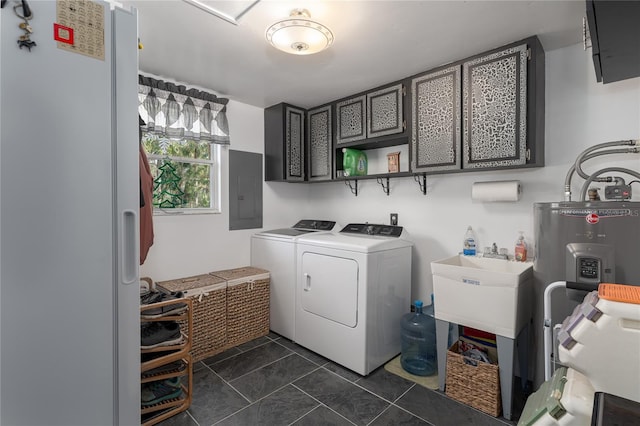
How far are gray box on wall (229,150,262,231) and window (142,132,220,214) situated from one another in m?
0.15

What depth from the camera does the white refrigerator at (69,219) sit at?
965mm

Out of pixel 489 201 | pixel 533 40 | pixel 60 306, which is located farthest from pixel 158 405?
pixel 533 40

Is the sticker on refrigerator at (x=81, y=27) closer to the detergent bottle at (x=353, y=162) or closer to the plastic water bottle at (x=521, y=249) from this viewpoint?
the detergent bottle at (x=353, y=162)

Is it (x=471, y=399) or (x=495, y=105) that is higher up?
(x=495, y=105)

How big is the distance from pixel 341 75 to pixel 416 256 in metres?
1.75

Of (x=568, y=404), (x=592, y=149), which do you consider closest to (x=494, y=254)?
(x=592, y=149)

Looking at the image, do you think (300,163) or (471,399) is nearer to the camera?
(471,399)

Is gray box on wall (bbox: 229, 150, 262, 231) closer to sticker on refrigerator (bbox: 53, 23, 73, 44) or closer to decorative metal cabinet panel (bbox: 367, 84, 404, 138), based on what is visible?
decorative metal cabinet panel (bbox: 367, 84, 404, 138)

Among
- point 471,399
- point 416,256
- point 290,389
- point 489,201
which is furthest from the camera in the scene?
point 416,256

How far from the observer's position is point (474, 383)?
6.33 feet

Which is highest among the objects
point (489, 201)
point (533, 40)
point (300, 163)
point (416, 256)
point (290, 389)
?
point (533, 40)

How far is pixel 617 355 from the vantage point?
83 cm

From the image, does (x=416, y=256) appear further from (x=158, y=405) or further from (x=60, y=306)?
(x=60, y=306)

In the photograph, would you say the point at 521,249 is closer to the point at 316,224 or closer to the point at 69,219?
the point at 316,224
